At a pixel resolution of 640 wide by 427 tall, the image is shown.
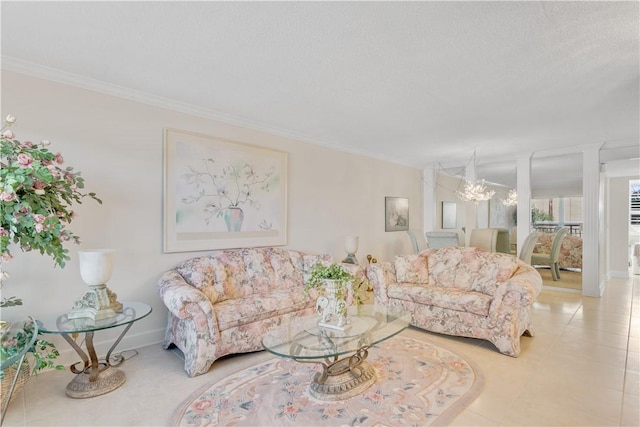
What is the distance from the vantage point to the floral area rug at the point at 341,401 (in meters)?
2.05

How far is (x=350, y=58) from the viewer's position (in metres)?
2.52

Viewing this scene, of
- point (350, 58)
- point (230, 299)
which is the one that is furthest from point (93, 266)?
point (350, 58)

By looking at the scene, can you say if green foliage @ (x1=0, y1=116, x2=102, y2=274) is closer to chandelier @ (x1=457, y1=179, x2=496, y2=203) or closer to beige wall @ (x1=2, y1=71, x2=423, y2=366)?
beige wall @ (x1=2, y1=71, x2=423, y2=366)

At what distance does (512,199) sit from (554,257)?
1.29m

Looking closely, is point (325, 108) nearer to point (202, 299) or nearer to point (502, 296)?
point (202, 299)

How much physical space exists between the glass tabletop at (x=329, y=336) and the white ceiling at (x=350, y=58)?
2.12m

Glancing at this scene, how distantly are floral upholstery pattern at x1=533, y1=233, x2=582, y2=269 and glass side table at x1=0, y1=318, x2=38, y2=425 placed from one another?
22.8ft

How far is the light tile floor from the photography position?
2.08 m

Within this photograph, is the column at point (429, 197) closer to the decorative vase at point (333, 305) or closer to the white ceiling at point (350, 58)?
the white ceiling at point (350, 58)

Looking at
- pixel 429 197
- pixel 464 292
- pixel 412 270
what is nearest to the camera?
pixel 464 292

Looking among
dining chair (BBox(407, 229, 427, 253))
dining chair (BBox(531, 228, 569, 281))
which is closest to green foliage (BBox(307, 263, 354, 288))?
dining chair (BBox(407, 229, 427, 253))

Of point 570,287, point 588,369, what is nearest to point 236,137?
point 588,369

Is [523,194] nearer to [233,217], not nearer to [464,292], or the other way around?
[464,292]

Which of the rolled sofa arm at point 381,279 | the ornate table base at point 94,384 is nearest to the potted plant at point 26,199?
the ornate table base at point 94,384
